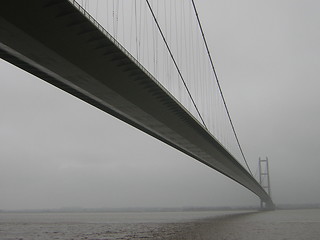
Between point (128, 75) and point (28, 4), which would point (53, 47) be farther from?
point (128, 75)

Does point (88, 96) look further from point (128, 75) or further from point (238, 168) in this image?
point (238, 168)

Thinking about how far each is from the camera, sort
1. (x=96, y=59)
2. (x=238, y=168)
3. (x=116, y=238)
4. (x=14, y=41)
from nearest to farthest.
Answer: (x=14, y=41)
(x=96, y=59)
(x=116, y=238)
(x=238, y=168)

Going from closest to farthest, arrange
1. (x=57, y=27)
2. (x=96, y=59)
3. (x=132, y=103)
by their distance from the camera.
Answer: (x=57, y=27) < (x=96, y=59) < (x=132, y=103)

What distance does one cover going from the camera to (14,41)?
42.6 ft

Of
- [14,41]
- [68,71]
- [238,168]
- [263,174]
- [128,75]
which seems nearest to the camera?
[14,41]

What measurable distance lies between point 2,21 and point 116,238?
12004mm

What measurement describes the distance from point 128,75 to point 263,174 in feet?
361

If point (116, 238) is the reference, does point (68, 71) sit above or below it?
above

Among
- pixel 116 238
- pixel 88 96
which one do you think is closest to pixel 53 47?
pixel 88 96

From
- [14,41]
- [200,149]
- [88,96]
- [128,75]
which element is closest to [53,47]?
[14,41]

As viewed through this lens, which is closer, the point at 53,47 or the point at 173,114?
the point at 53,47

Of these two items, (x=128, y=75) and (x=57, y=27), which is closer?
(x=57, y=27)

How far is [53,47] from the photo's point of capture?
1354 cm

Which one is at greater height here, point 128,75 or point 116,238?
point 128,75
